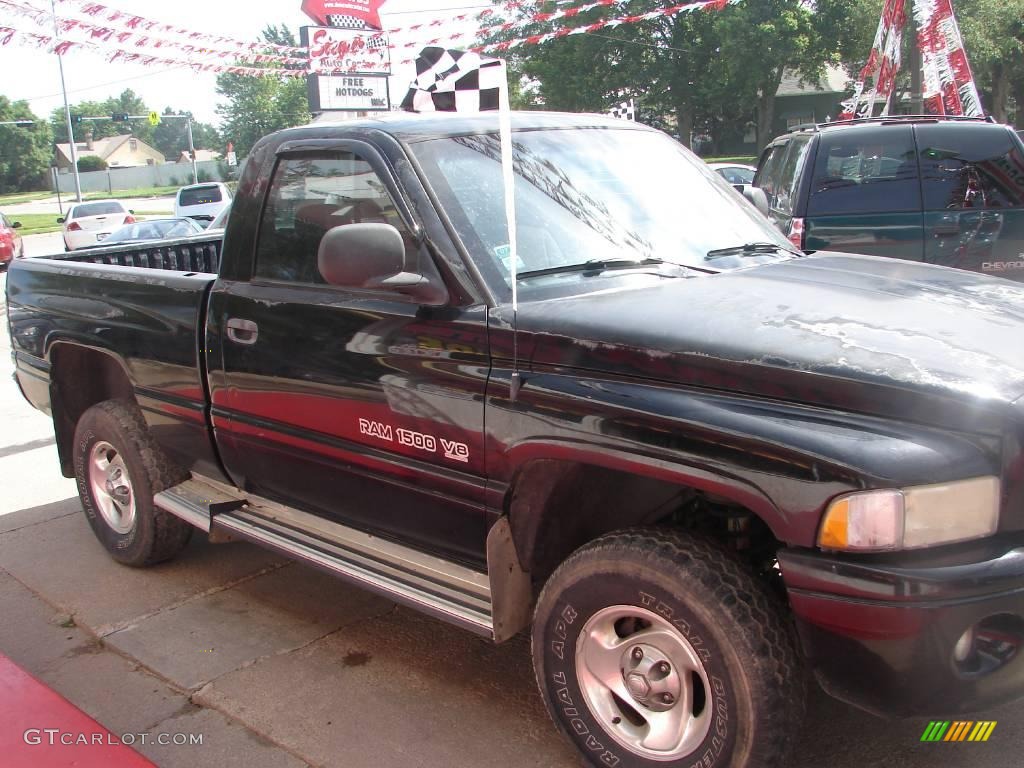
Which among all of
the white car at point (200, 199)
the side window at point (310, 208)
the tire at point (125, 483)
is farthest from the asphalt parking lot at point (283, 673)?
the white car at point (200, 199)

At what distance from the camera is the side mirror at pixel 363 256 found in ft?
9.52

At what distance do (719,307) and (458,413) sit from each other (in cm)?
84

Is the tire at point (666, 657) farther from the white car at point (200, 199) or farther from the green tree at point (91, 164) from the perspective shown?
the green tree at point (91, 164)

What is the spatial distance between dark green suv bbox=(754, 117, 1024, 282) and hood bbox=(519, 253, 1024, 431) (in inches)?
155

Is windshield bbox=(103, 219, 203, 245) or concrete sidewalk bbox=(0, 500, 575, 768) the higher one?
windshield bbox=(103, 219, 203, 245)

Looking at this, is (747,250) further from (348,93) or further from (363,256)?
(348,93)

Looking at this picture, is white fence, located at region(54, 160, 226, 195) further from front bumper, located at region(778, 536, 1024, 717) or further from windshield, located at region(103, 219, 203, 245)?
front bumper, located at region(778, 536, 1024, 717)

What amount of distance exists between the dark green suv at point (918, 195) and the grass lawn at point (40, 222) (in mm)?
35754

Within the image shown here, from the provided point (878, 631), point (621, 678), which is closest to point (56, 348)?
point (621, 678)

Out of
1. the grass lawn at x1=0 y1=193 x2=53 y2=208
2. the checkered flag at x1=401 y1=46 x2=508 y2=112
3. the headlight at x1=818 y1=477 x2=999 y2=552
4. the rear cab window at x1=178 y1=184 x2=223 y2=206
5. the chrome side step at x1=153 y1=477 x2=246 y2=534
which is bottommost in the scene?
the grass lawn at x1=0 y1=193 x2=53 y2=208

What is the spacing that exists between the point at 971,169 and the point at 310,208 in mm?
5370

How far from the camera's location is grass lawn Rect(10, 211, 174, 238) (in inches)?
1678

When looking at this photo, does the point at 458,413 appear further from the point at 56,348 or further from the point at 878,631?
the point at 56,348

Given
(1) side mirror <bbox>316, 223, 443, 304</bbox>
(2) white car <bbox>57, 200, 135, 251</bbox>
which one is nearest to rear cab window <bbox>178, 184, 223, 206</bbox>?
(2) white car <bbox>57, 200, 135, 251</bbox>
